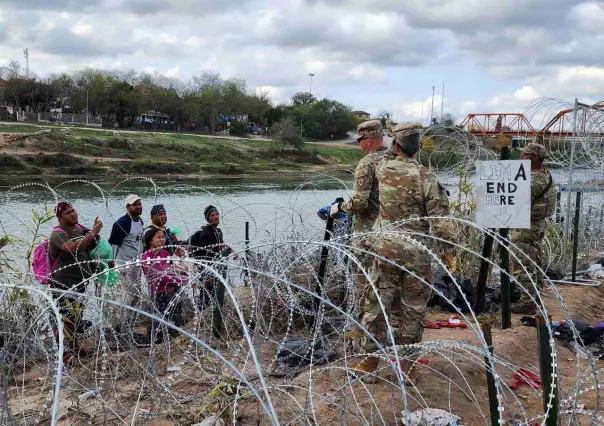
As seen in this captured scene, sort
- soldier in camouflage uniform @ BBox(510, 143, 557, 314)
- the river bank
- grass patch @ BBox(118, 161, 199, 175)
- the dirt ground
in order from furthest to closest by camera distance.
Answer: grass patch @ BBox(118, 161, 199, 175) → the river bank → soldier in camouflage uniform @ BBox(510, 143, 557, 314) → the dirt ground

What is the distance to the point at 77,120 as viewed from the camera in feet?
178

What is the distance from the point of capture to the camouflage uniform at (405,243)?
12.3 ft

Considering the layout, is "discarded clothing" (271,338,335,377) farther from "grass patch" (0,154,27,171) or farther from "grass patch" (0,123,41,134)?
"grass patch" (0,123,41,134)

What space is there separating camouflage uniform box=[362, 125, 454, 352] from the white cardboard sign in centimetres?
89

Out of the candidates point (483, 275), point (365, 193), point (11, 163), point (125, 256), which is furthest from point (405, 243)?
point (11, 163)

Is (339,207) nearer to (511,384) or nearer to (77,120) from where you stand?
(511,384)

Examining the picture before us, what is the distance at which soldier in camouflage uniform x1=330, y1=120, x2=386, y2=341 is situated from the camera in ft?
13.7

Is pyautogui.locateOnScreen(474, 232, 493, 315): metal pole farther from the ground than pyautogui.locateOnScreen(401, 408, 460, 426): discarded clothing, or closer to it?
farther from the ground

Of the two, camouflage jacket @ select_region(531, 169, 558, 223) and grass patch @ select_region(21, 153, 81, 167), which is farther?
grass patch @ select_region(21, 153, 81, 167)

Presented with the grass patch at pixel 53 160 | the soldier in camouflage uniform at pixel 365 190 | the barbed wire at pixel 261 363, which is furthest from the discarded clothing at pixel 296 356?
the grass patch at pixel 53 160

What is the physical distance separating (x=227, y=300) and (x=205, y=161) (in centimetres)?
3289

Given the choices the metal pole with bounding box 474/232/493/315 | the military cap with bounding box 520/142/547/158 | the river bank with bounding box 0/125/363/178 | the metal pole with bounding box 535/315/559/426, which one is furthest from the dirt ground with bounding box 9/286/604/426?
the river bank with bounding box 0/125/363/178

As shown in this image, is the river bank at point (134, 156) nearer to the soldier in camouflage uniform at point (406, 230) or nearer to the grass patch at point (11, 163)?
the grass patch at point (11, 163)

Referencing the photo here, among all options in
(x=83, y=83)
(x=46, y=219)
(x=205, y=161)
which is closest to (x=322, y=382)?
(x=46, y=219)
